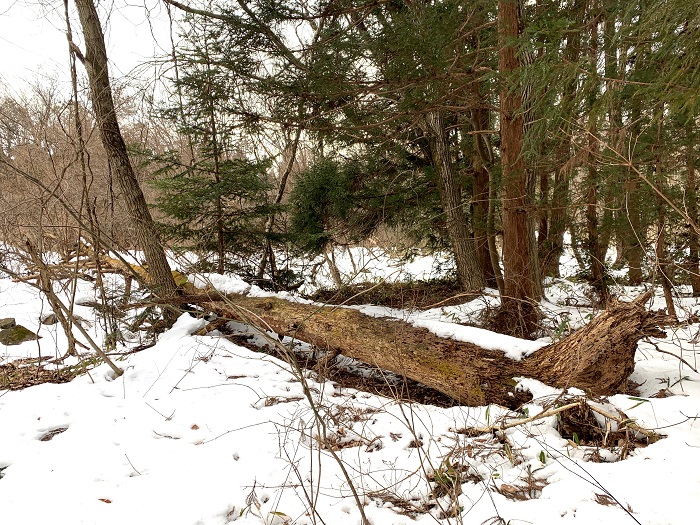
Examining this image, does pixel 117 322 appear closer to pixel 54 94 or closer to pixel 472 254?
pixel 54 94

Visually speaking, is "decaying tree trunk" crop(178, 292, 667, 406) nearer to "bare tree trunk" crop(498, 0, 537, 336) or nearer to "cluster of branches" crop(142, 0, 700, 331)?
"cluster of branches" crop(142, 0, 700, 331)

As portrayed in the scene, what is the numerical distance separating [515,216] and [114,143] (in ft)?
18.2

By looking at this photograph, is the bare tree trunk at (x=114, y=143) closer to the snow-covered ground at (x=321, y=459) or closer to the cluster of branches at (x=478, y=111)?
the cluster of branches at (x=478, y=111)

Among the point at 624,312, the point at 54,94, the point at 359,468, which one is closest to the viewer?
the point at 359,468

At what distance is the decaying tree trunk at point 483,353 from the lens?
105 inches

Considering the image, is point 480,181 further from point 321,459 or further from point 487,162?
point 321,459

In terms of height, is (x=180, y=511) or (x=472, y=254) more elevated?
(x=472, y=254)

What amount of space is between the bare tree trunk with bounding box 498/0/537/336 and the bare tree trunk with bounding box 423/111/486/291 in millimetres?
Result: 1990

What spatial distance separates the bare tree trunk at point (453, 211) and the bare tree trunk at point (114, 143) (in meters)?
4.79

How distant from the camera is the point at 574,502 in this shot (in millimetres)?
1870

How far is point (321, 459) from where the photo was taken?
258 cm

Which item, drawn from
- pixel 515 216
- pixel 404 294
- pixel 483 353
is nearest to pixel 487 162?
pixel 515 216

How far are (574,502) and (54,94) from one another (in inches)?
292

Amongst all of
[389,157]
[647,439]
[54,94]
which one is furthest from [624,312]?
[54,94]
